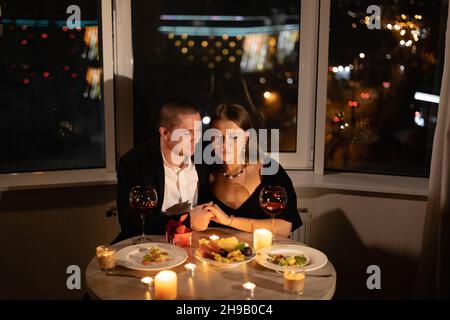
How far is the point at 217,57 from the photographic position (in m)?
2.74

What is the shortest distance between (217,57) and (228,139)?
2.75 feet

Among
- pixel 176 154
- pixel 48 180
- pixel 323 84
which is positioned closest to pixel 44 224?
pixel 48 180

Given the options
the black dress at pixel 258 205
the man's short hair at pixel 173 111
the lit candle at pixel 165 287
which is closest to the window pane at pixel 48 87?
the man's short hair at pixel 173 111

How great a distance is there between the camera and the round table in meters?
1.35

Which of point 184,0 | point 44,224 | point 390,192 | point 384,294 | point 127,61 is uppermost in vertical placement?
point 184,0

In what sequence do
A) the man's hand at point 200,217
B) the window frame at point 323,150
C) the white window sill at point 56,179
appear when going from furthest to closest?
the window frame at point 323,150 → the white window sill at point 56,179 → the man's hand at point 200,217

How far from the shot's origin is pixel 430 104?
2.60 m

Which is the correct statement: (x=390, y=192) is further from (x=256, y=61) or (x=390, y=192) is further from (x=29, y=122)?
(x=29, y=122)

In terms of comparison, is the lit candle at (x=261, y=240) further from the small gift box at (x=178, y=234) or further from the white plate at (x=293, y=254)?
the small gift box at (x=178, y=234)

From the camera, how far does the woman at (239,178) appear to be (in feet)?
6.73

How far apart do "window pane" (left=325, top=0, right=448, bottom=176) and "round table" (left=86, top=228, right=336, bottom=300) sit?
1.37 meters

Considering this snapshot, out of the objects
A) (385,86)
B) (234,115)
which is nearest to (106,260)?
(234,115)

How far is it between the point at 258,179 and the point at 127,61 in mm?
1073

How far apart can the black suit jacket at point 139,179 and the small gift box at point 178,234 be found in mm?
198
